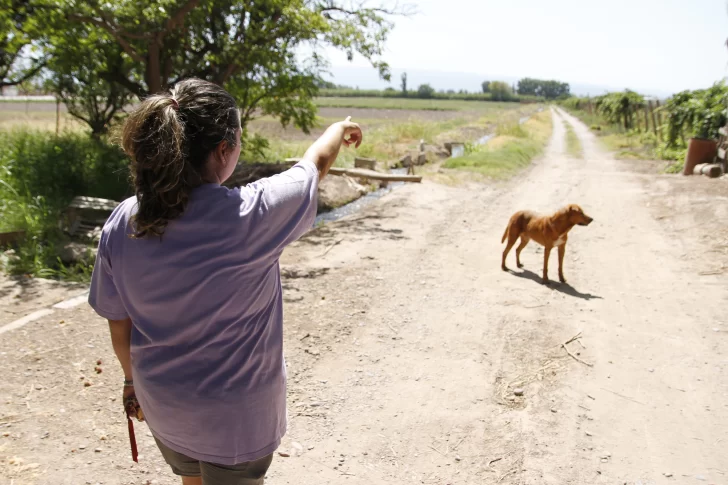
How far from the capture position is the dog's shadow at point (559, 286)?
660 centimetres

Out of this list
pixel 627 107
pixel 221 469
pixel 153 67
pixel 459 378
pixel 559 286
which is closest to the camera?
pixel 221 469

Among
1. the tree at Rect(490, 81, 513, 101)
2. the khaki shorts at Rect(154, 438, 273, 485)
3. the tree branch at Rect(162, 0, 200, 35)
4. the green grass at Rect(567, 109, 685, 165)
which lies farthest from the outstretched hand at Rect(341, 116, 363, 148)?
the tree at Rect(490, 81, 513, 101)

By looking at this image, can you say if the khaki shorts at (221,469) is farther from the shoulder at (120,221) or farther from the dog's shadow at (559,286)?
the dog's shadow at (559,286)

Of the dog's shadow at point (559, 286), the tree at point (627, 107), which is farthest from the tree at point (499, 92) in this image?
the dog's shadow at point (559, 286)

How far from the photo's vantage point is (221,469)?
1.70 meters

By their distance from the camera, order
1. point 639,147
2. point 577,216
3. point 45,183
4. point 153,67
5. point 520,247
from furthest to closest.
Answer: point 639,147, point 45,183, point 153,67, point 520,247, point 577,216

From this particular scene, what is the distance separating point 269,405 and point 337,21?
1152cm

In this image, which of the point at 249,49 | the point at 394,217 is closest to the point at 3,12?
the point at 249,49

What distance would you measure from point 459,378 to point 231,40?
965cm

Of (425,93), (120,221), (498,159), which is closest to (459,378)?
(120,221)

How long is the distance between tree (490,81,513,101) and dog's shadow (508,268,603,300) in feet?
390

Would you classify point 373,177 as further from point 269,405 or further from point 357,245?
point 269,405

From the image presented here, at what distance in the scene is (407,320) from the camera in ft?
19.5

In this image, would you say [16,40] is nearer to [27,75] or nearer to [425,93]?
[27,75]
